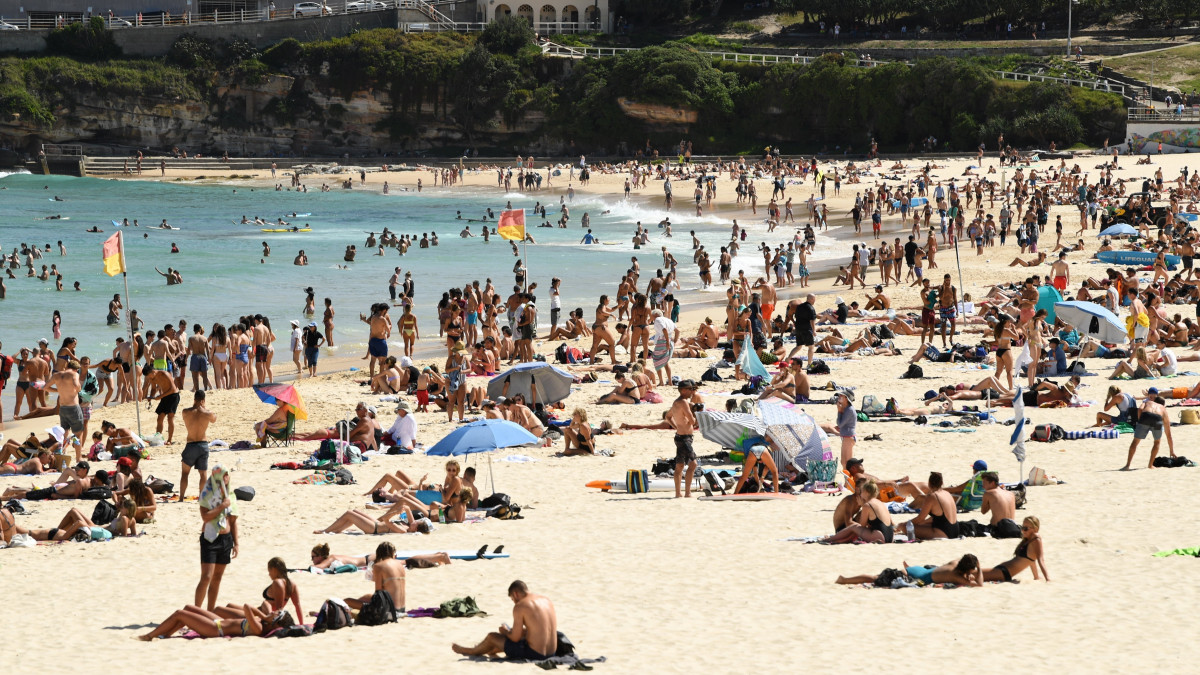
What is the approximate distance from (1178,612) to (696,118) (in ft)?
190

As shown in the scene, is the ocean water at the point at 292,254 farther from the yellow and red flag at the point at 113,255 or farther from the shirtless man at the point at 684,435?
the shirtless man at the point at 684,435

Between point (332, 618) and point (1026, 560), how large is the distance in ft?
14.8

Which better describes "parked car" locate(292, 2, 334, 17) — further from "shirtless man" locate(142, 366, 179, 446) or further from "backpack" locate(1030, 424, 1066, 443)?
"backpack" locate(1030, 424, 1066, 443)

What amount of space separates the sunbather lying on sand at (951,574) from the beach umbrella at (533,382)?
629 centimetres

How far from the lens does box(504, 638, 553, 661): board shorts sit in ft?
23.8

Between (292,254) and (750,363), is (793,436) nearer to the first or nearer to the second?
(750,363)

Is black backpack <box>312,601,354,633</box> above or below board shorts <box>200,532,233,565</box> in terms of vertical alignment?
below

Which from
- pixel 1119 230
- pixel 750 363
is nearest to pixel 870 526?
pixel 750 363

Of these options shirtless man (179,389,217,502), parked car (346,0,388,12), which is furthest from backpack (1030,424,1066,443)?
parked car (346,0,388,12)

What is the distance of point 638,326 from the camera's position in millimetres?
18109

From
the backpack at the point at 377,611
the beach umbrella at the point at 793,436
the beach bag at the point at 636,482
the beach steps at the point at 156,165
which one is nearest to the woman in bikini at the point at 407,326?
the beach bag at the point at 636,482

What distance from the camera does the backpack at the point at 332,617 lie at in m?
7.80

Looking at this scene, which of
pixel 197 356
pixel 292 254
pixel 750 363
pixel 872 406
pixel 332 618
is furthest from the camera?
pixel 292 254

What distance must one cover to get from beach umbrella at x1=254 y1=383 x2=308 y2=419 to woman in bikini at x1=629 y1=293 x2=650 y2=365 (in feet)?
19.0
